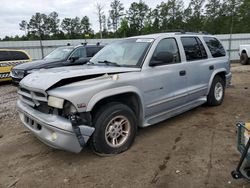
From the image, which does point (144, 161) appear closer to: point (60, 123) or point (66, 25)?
point (60, 123)

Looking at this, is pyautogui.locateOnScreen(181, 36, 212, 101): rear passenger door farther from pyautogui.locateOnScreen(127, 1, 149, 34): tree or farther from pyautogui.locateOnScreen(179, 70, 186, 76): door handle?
pyautogui.locateOnScreen(127, 1, 149, 34): tree

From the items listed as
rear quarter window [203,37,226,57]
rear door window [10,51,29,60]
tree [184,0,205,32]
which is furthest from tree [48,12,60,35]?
rear quarter window [203,37,226,57]

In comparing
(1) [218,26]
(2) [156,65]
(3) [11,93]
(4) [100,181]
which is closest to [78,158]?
(4) [100,181]

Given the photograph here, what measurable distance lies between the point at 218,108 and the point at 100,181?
4.18 m

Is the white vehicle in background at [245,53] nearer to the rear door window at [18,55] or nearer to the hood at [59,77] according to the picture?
the rear door window at [18,55]

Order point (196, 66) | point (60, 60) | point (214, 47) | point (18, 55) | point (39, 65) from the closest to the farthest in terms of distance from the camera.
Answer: point (196, 66) → point (214, 47) → point (39, 65) → point (60, 60) → point (18, 55)

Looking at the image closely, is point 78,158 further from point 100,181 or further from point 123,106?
point 123,106

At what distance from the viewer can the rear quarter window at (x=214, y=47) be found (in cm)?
622

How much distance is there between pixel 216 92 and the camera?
654 cm

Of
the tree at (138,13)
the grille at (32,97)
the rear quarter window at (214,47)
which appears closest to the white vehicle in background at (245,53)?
the rear quarter window at (214,47)

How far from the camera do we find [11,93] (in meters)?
9.88

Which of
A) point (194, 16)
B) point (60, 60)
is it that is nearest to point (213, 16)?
point (194, 16)

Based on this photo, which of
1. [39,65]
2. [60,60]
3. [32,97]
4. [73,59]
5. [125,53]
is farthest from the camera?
[60,60]

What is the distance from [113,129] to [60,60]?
6.97 m
